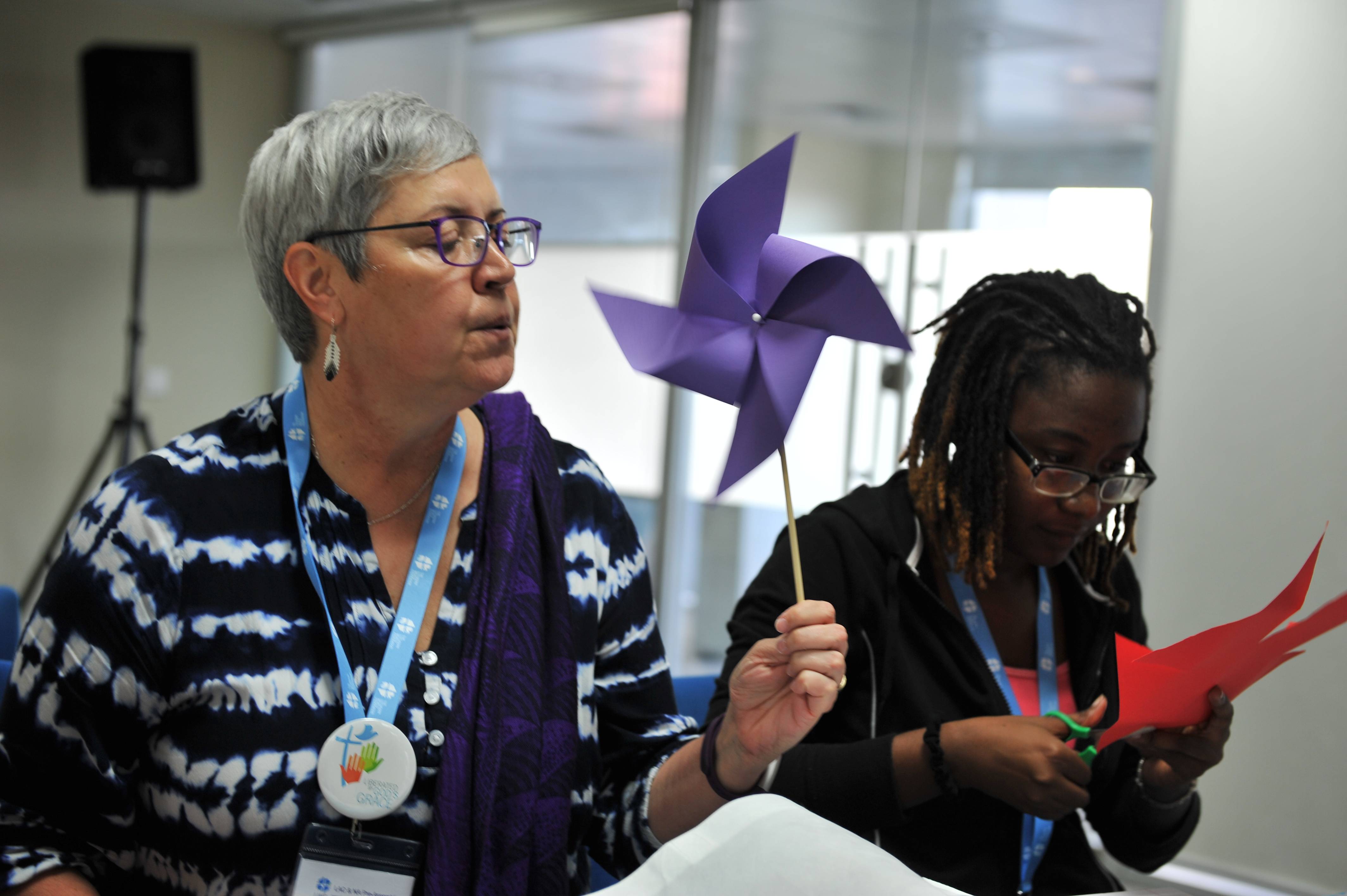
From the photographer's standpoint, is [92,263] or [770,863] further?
[92,263]

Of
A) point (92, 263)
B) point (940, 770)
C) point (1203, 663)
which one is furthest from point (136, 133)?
point (1203, 663)

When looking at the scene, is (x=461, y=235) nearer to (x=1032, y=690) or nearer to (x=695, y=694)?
(x=695, y=694)

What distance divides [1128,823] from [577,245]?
Answer: 3.96 meters

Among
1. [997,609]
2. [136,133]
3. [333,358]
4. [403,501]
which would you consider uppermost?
[136,133]

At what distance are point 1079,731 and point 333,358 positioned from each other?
0.94 metres

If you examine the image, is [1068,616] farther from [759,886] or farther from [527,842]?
[759,886]

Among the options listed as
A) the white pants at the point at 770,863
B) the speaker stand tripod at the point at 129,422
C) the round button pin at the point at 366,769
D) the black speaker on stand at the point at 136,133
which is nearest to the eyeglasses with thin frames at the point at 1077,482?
the white pants at the point at 770,863

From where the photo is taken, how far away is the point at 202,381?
6246mm

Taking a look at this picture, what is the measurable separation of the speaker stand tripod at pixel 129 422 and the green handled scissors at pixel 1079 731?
185 inches

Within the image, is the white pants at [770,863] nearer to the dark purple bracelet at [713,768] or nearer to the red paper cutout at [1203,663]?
the dark purple bracelet at [713,768]

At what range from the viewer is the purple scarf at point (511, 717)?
127 centimetres

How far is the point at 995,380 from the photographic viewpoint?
5.23 feet

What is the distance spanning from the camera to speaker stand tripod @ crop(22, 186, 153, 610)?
529 cm

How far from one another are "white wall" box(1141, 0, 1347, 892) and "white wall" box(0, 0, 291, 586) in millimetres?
4179
